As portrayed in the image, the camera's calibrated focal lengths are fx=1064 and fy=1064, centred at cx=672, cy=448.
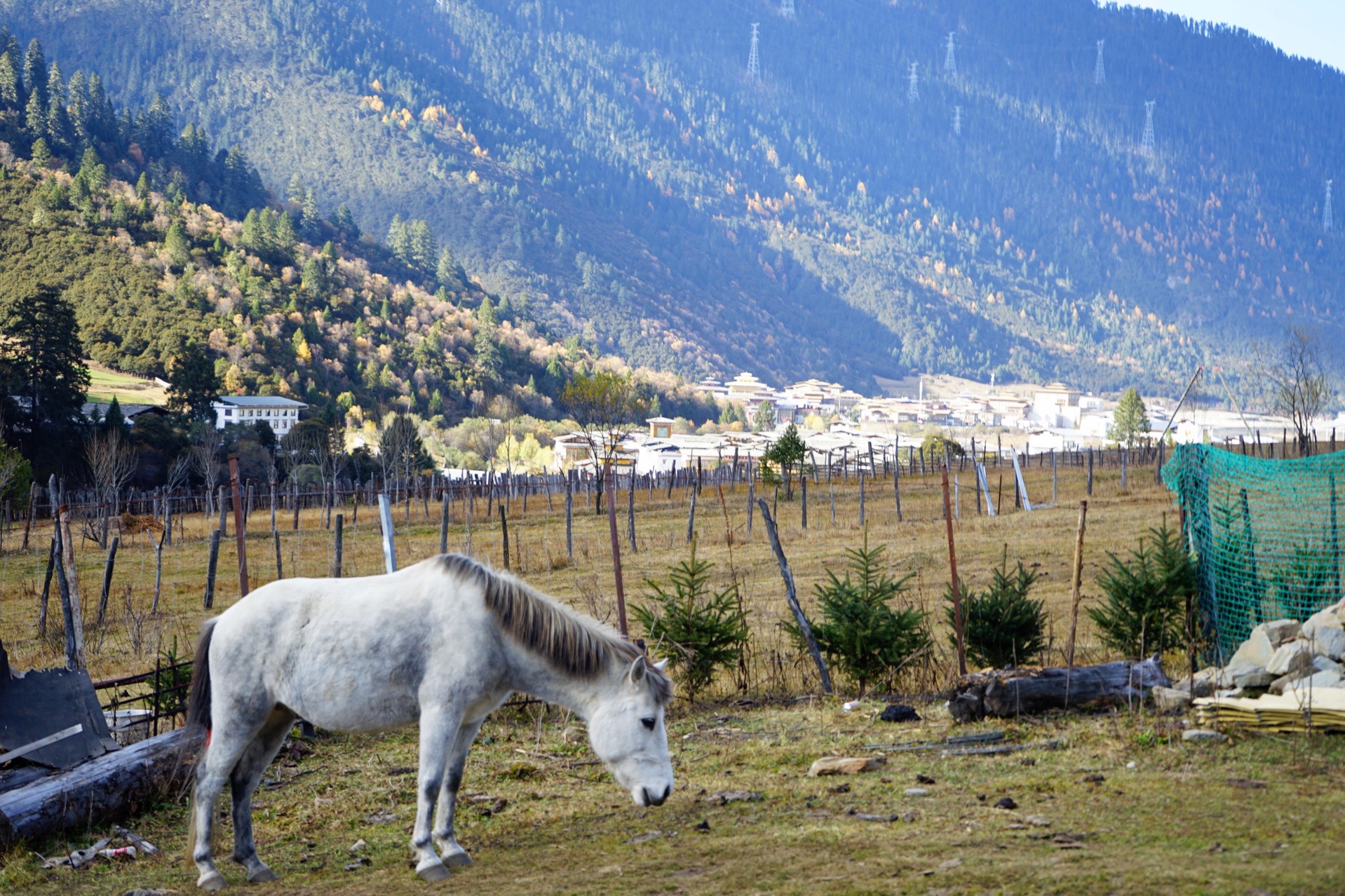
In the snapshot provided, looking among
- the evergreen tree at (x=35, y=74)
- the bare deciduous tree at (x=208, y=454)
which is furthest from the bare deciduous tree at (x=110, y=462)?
the evergreen tree at (x=35, y=74)

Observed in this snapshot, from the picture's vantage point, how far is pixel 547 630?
6125mm

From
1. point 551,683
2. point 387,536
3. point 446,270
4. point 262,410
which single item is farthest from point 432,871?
point 446,270

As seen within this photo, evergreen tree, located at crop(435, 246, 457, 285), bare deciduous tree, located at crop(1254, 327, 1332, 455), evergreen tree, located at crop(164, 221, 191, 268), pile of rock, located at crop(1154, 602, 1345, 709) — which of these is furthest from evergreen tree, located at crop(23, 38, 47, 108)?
pile of rock, located at crop(1154, 602, 1345, 709)

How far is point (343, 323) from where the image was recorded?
115812 mm

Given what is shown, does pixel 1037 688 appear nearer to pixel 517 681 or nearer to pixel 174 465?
pixel 517 681

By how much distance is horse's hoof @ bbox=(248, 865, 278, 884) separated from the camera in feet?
19.4

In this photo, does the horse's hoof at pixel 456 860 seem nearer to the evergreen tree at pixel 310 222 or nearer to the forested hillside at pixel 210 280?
the forested hillside at pixel 210 280

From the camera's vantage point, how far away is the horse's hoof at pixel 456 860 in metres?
5.88

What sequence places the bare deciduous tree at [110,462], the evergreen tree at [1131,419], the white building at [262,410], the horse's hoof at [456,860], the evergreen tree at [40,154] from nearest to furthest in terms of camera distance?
the horse's hoof at [456,860] < the bare deciduous tree at [110,462] < the white building at [262,410] < the evergreen tree at [1131,419] < the evergreen tree at [40,154]

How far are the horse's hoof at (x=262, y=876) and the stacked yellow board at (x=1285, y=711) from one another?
246 inches

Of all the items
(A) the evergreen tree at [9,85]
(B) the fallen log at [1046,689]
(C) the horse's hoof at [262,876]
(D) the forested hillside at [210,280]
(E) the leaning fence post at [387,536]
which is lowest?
(C) the horse's hoof at [262,876]

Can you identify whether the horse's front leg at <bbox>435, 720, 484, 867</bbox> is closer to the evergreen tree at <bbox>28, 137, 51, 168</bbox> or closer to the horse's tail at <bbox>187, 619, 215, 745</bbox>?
the horse's tail at <bbox>187, 619, 215, 745</bbox>

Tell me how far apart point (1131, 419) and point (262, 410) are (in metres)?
78.0

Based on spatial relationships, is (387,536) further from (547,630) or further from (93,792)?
(547,630)
